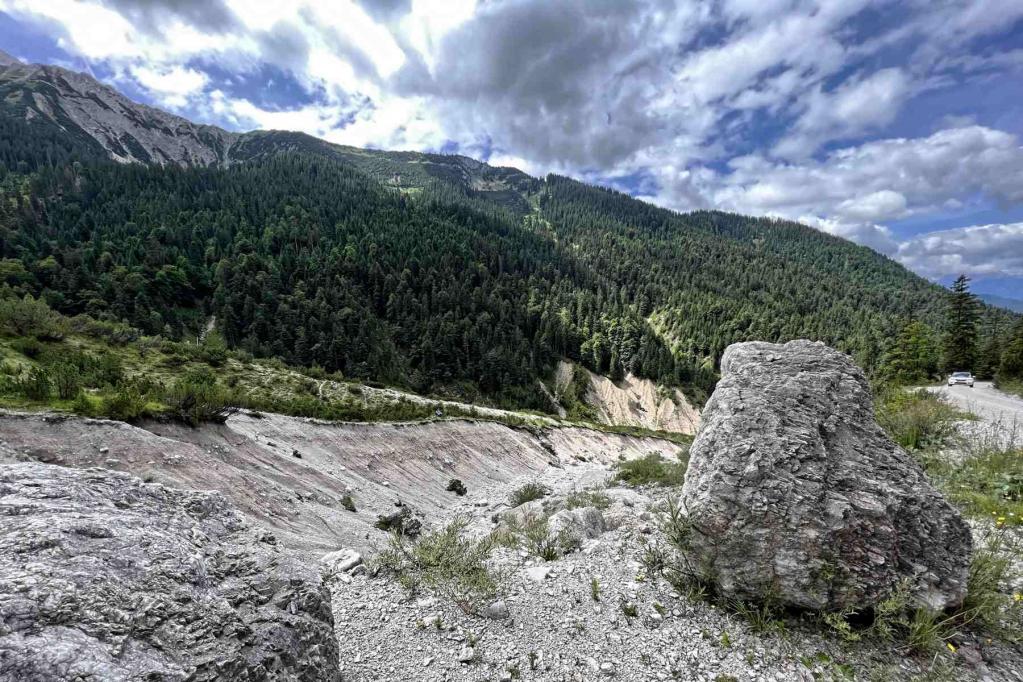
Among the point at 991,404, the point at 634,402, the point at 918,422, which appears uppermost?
the point at 991,404

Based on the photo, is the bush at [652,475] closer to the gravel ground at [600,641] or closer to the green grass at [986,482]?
the green grass at [986,482]

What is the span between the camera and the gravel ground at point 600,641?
548 cm

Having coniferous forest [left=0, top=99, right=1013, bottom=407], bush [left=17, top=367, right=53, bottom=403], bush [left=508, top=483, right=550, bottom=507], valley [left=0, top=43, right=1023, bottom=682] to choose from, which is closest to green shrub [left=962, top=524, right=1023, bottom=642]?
valley [left=0, top=43, right=1023, bottom=682]

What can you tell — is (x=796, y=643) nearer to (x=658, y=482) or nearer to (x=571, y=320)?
(x=658, y=482)

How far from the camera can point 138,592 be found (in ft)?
12.8

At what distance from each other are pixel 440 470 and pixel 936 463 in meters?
25.1

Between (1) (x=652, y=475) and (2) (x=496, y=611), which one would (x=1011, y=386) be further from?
(2) (x=496, y=611)

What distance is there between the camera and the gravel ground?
5.48 metres

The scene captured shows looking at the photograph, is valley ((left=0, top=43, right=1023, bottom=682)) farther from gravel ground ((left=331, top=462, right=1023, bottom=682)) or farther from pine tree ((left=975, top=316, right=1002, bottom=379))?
pine tree ((left=975, top=316, right=1002, bottom=379))

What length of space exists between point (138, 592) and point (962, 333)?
76966mm

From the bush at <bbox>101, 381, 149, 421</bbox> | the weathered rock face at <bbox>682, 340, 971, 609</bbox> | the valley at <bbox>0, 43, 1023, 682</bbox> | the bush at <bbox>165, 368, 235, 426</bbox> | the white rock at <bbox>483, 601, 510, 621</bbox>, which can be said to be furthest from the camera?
the bush at <bbox>165, 368, 235, 426</bbox>

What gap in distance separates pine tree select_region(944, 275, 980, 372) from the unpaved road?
2640cm

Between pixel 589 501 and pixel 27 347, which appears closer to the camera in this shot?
pixel 589 501

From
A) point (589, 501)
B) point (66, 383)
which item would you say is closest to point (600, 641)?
point (589, 501)
